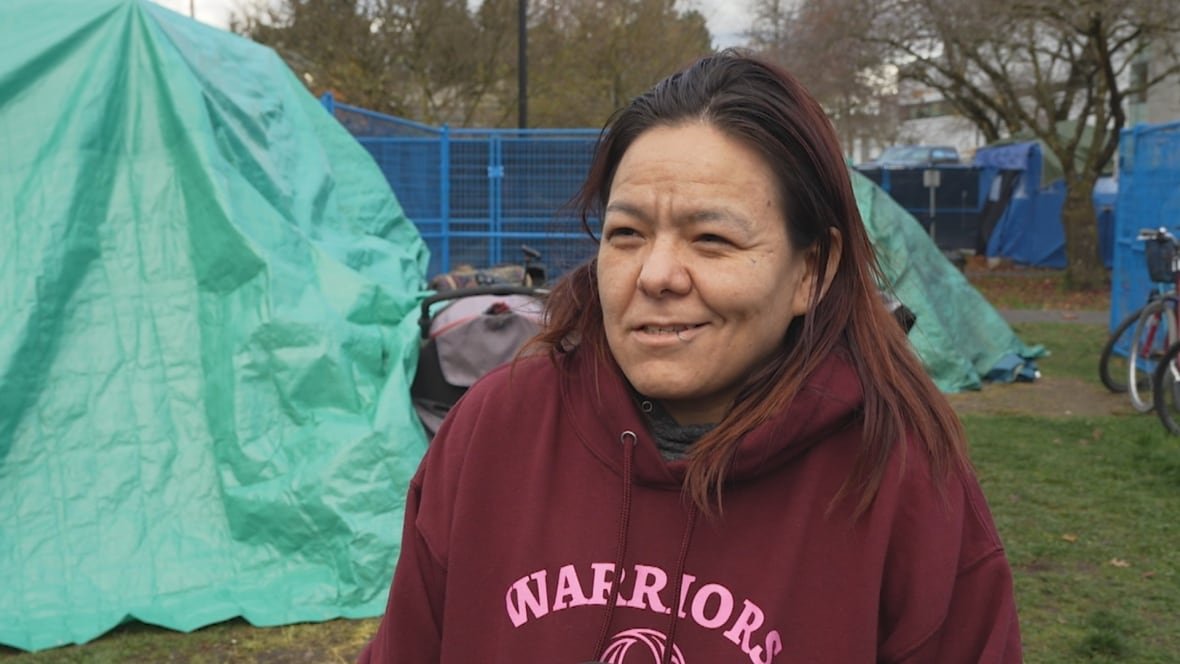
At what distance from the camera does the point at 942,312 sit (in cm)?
1024

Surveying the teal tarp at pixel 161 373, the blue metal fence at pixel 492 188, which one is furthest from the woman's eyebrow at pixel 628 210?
the blue metal fence at pixel 492 188

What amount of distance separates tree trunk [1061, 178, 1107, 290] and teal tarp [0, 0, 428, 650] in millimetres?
13882

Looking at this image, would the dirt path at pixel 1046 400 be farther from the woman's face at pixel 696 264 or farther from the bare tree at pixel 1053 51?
the woman's face at pixel 696 264

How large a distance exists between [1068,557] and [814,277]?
4.35 m

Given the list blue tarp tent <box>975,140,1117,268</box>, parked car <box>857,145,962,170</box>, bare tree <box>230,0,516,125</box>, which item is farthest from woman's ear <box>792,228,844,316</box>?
parked car <box>857,145,962,170</box>

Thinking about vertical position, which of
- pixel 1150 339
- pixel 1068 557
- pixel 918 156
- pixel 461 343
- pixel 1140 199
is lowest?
pixel 1068 557

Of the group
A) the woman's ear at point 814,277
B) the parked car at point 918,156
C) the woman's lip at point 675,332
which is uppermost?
the parked car at point 918,156

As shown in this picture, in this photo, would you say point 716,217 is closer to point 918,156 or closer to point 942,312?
point 942,312

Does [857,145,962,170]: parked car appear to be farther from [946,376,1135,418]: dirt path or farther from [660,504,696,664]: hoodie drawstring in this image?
[660,504,696,664]: hoodie drawstring

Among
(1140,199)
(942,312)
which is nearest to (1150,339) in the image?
(942,312)

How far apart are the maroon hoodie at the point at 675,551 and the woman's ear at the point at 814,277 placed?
0.10m

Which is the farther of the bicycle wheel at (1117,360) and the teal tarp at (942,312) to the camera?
the teal tarp at (942,312)

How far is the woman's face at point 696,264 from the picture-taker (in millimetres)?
1562

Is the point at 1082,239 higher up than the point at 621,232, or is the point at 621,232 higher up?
the point at 621,232
